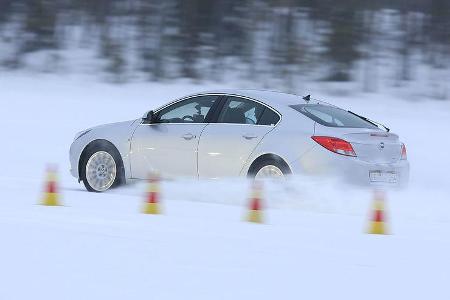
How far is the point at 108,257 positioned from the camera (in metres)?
7.18

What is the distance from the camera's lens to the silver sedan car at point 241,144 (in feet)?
36.3

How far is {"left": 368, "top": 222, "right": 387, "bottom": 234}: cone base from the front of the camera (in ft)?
29.7

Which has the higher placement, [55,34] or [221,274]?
[55,34]

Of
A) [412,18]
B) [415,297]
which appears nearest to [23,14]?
[412,18]

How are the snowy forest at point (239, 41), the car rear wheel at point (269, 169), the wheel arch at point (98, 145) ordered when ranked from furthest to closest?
the snowy forest at point (239, 41) → the wheel arch at point (98, 145) → the car rear wheel at point (269, 169)

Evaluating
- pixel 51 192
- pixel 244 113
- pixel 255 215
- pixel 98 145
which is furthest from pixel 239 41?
pixel 255 215

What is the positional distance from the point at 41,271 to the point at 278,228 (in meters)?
2.92

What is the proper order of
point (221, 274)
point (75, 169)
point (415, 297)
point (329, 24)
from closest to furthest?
point (415, 297)
point (221, 274)
point (75, 169)
point (329, 24)

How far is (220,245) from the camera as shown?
7812 mm

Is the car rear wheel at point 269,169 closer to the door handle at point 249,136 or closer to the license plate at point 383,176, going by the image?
the door handle at point 249,136

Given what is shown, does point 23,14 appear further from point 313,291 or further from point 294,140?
point 313,291

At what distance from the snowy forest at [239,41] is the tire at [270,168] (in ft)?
56.2

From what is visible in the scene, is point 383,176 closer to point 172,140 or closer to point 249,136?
point 249,136

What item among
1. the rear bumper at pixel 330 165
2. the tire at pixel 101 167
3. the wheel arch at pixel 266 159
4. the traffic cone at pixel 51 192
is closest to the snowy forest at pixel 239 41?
the tire at pixel 101 167
